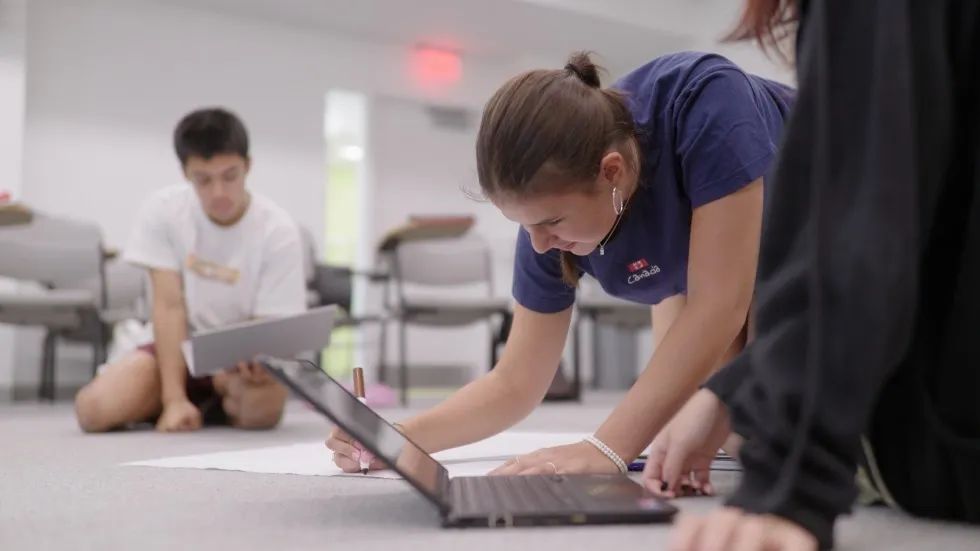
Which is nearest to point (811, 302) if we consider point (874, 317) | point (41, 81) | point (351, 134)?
point (874, 317)

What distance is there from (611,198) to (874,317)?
560 mm

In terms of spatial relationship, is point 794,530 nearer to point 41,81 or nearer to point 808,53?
point 808,53

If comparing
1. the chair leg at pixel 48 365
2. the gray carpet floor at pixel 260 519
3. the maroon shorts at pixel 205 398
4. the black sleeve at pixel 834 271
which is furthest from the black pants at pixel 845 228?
the chair leg at pixel 48 365

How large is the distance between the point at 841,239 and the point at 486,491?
1.48 ft

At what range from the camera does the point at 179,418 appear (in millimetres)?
2291

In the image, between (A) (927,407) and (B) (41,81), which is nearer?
(A) (927,407)

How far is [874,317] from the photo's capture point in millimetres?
572

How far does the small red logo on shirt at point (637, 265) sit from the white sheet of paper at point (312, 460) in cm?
32

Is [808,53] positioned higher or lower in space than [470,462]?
higher

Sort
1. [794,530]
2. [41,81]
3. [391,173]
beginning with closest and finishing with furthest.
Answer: [794,530] < [41,81] < [391,173]

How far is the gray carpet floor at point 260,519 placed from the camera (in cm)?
74

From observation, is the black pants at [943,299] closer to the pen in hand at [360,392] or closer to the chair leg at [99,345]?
the pen in hand at [360,392]

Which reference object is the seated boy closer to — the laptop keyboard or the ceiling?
the laptop keyboard

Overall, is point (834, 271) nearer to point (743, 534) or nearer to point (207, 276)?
point (743, 534)
